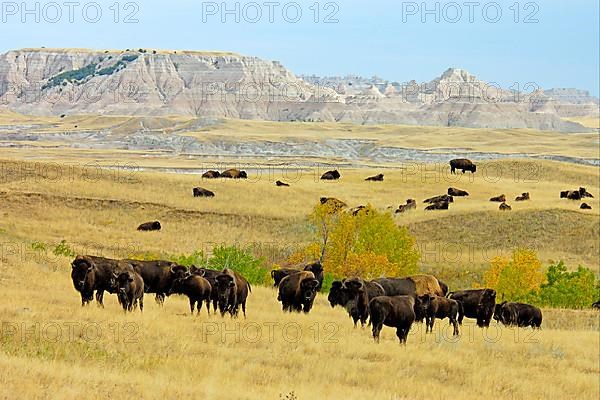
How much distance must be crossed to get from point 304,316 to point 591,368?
7.69 metres

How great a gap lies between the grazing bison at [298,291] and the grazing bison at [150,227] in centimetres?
3167

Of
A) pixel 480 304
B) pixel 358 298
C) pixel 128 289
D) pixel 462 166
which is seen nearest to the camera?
pixel 128 289

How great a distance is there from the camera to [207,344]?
16281mm

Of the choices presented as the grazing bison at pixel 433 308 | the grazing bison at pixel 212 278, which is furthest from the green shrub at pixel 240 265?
the grazing bison at pixel 433 308

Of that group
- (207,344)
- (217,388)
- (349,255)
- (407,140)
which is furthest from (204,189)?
(407,140)

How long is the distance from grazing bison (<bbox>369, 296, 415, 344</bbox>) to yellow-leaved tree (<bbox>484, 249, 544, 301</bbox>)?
866 inches

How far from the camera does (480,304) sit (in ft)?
82.5

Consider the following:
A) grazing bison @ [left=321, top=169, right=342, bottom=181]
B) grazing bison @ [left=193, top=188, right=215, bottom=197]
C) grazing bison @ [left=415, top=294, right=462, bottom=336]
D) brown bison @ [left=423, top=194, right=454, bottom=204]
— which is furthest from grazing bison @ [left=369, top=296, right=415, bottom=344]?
grazing bison @ [left=321, top=169, right=342, bottom=181]

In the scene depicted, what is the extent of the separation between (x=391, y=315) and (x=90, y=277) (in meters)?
7.66

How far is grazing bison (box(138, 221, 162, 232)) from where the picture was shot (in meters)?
53.1

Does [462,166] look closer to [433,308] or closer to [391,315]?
[433,308]

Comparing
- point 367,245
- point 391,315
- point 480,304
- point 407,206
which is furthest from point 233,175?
point 391,315

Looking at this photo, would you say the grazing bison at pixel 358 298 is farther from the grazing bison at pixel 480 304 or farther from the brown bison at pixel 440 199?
the brown bison at pixel 440 199

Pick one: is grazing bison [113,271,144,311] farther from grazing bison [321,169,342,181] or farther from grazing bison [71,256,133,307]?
grazing bison [321,169,342,181]
